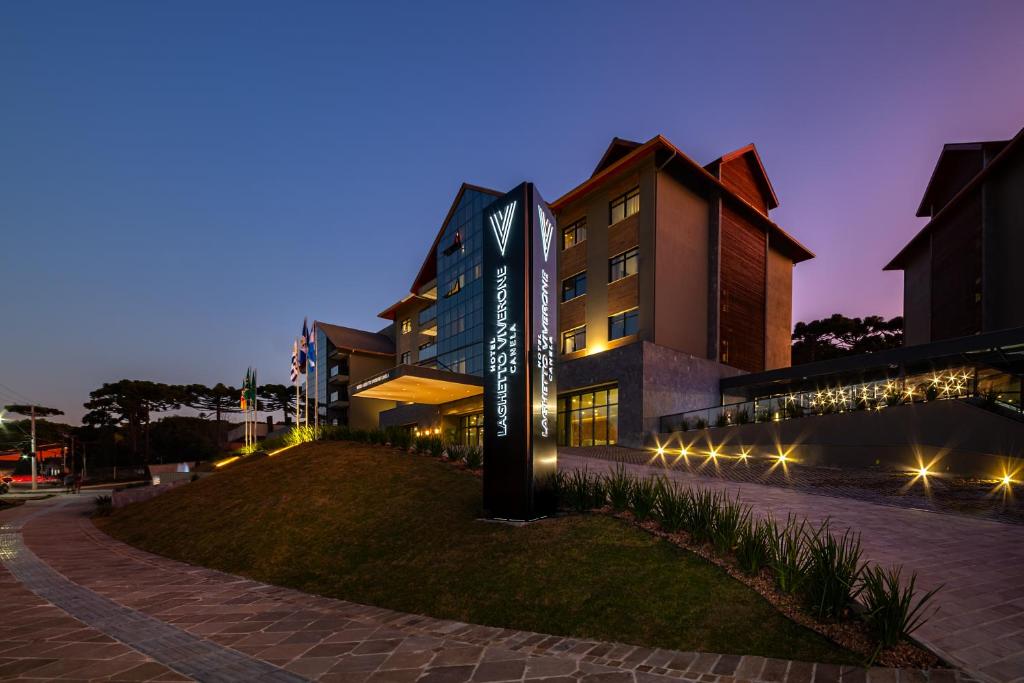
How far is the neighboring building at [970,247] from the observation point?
2448 cm

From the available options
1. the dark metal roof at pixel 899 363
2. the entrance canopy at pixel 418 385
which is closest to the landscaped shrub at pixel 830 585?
the dark metal roof at pixel 899 363

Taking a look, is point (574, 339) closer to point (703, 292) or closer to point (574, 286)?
point (574, 286)

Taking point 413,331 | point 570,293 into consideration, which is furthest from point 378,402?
point 570,293

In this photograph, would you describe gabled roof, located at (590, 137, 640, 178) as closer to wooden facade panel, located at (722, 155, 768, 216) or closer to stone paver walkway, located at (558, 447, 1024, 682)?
wooden facade panel, located at (722, 155, 768, 216)

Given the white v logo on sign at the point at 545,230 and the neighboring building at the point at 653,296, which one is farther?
the neighboring building at the point at 653,296

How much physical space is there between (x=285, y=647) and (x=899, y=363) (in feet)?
80.6

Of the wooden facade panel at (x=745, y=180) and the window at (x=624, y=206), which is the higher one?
the wooden facade panel at (x=745, y=180)

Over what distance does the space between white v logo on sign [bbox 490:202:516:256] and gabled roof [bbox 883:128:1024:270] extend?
2535 centimetres

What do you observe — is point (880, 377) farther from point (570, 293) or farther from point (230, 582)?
point (230, 582)

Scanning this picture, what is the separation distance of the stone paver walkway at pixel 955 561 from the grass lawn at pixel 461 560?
3.68 ft

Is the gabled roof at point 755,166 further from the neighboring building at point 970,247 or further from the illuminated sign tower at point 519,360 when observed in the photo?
the illuminated sign tower at point 519,360

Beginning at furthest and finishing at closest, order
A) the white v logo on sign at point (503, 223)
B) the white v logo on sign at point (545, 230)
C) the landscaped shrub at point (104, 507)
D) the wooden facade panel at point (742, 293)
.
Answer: the wooden facade panel at point (742, 293) < the landscaped shrub at point (104, 507) < the white v logo on sign at point (545, 230) < the white v logo on sign at point (503, 223)

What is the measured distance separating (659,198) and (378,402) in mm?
38194

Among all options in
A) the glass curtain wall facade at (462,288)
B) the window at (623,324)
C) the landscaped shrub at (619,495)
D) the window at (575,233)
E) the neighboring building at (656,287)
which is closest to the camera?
the landscaped shrub at (619,495)
